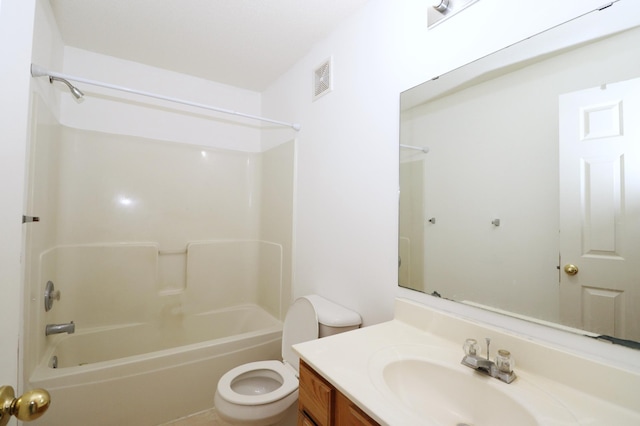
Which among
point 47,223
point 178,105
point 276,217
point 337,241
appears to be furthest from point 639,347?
point 178,105

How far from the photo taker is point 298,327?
1618 mm

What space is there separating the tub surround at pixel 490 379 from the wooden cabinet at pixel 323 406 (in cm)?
5

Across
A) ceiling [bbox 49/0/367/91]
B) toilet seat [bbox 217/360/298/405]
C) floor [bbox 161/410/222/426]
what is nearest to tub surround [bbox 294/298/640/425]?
toilet seat [bbox 217/360/298/405]

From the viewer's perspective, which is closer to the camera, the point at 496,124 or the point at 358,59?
the point at 496,124

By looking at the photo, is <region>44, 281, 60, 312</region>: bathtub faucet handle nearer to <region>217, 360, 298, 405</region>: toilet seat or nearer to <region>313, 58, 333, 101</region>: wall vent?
<region>217, 360, 298, 405</region>: toilet seat

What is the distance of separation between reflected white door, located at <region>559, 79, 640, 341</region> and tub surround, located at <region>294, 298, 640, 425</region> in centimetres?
11

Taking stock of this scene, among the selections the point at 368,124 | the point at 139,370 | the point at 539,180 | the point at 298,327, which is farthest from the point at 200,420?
the point at 539,180

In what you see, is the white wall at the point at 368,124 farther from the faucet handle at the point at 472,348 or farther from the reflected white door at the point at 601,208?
the faucet handle at the point at 472,348

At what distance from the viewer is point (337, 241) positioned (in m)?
1.67

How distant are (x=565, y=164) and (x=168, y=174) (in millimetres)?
2560

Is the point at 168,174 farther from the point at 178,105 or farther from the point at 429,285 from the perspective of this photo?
the point at 429,285

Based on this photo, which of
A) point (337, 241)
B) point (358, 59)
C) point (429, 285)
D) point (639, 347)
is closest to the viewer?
point (639, 347)

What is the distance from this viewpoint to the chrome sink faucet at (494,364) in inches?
31.3

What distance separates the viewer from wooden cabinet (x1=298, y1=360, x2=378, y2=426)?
740 millimetres
